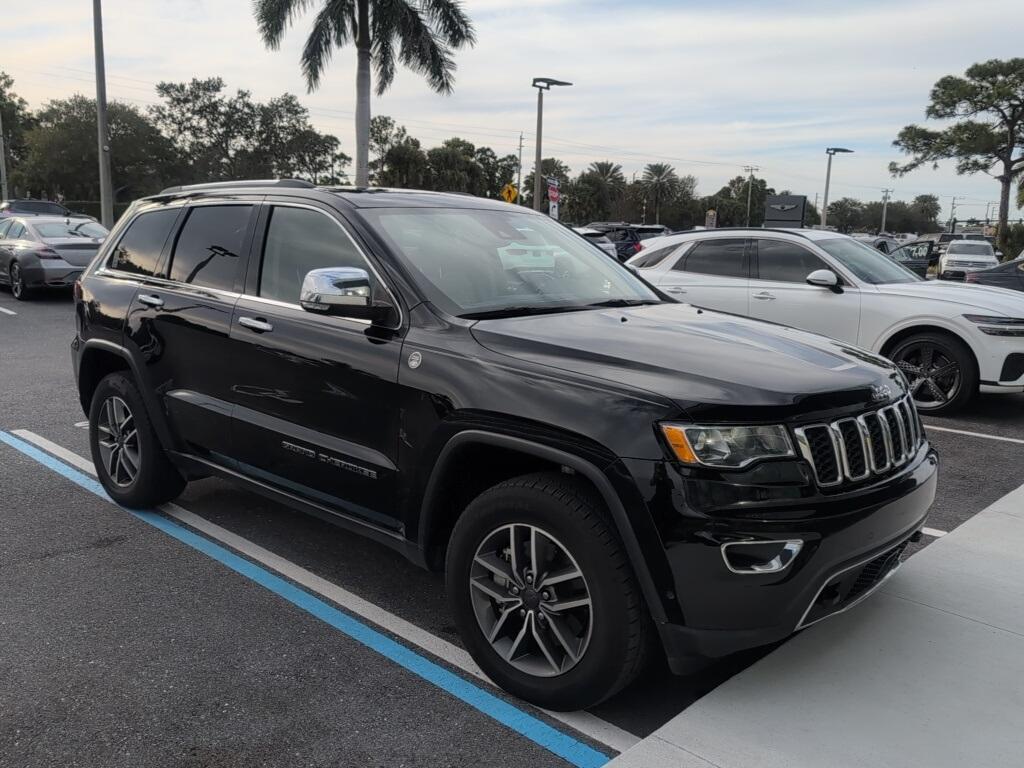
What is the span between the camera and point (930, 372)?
25.2 feet

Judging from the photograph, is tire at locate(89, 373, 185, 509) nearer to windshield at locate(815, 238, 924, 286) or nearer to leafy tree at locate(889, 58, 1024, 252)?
windshield at locate(815, 238, 924, 286)

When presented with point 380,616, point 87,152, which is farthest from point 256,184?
point 87,152

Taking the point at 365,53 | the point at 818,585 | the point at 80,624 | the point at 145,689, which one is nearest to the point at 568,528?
the point at 818,585

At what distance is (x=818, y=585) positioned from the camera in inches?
99.7

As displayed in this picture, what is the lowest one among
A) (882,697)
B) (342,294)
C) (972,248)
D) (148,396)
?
(882,697)

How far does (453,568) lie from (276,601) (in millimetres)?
1153

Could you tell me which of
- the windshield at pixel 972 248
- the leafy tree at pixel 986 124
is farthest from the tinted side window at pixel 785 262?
the leafy tree at pixel 986 124

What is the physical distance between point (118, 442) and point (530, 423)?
10.2 ft

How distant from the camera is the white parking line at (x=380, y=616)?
111 inches

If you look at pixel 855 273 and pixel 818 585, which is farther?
pixel 855 273

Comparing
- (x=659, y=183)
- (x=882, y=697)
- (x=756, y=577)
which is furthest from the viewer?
(x=659, y=183)

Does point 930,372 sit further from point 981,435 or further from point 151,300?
point 151,300

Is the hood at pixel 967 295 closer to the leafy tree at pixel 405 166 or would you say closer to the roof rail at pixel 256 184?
the roof rail at pixel 256 184

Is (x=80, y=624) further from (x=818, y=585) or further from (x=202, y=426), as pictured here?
(x=818, y=585)
